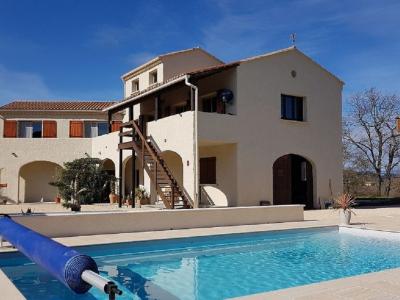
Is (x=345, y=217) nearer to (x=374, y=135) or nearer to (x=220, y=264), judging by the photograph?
(x=220, y=264)

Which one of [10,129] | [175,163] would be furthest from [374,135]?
[10,129]

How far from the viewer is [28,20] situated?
18.1 metres

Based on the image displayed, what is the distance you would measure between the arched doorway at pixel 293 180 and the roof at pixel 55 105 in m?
14.2

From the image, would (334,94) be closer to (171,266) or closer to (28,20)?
(28,20)

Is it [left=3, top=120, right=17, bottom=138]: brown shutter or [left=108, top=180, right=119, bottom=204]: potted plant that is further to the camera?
[left=3, top=120, right=17, bottom=138]: brown shutter

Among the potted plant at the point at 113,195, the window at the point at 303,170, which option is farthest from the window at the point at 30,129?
the window at the point at 303,170

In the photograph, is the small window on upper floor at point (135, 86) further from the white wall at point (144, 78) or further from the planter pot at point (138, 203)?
the planter pot at point (138, 203)

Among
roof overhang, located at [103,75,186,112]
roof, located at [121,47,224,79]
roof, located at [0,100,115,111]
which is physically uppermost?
roof, located at [121,47,224,79]

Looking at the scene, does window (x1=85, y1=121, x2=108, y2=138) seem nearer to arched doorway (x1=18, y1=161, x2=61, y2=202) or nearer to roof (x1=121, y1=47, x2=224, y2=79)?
arched doorway (x1=18, y1=161, x2=61, y2=202)

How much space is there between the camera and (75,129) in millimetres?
29922

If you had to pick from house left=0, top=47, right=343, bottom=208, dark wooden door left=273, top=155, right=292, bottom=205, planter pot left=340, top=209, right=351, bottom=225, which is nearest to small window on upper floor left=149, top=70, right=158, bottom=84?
house left=0, top=47, right=343, bottom=208

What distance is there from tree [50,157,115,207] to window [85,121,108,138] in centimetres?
626

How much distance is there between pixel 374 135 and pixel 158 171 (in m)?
24.8

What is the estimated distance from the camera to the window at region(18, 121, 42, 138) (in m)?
30.5
